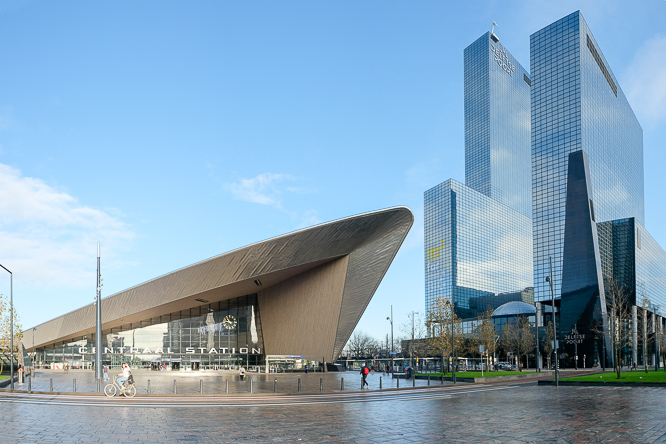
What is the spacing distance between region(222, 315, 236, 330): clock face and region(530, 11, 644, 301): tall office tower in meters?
73.0

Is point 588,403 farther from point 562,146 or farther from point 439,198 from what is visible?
point 439,198

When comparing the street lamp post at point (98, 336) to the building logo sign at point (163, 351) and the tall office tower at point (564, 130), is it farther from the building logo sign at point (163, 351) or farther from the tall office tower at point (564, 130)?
the tall office tower at point (564, 130)

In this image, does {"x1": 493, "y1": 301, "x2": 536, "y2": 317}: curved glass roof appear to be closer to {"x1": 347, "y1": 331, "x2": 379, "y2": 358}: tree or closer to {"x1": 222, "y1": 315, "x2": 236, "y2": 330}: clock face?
{"x1": 347, "y1": 331, "x2": 379, "y2": 358}: tree

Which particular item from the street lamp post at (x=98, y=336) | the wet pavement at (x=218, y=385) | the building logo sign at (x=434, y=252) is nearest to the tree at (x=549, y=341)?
the building logo sign at (x=434, y=252)

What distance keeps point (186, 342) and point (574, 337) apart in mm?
74767

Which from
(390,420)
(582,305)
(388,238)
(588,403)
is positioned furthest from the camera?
(582,305)

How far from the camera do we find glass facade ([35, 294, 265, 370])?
60438mm

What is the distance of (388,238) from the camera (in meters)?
50.3

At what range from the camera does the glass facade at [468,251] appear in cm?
15375

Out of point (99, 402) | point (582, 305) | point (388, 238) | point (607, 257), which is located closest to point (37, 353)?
point (388, 238)

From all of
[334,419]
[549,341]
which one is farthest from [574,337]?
[334,419]

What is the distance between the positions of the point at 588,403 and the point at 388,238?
29660 mm

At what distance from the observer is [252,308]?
61.9 metres

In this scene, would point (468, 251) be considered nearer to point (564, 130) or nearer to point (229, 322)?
point (564, 130)
